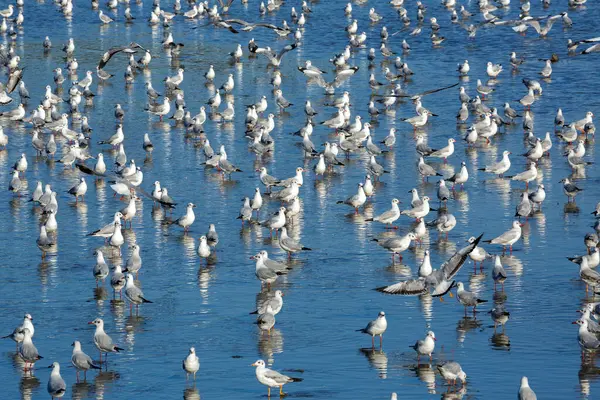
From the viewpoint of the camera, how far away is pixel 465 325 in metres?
25.3

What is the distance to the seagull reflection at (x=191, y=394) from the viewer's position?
2183 centimetres

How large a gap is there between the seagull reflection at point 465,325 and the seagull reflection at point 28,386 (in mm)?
7861

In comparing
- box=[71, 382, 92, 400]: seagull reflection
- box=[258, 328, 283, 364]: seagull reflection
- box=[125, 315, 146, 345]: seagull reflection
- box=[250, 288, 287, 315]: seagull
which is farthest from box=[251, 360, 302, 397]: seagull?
box=[125, 315, 146, 345]: seagull reflection

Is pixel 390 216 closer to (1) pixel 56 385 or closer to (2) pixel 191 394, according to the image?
(2) pixel 191 394

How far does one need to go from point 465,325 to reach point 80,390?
7624 millimetres

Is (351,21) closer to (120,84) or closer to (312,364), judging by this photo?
(120,84)

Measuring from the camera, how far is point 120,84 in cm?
5659

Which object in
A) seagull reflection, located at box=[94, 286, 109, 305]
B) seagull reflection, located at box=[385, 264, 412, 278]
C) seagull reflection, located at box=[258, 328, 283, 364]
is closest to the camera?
seagull reflection, located at box=[258, 328, 283, 364]

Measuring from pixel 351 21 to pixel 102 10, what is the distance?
16.4 m

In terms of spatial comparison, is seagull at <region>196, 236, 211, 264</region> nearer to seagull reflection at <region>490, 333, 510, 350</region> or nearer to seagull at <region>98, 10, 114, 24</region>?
seagull reflection at <region>490, 333, 510, 350</region>

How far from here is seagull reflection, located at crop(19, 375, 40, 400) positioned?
22.2 metres

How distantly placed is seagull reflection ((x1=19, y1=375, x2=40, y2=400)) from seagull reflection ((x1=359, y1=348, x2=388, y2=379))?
592 centimetres

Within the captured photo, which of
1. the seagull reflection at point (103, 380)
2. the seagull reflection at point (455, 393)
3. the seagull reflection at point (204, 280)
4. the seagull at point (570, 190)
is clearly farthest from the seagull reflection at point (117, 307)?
the seagull at point (570, 190)

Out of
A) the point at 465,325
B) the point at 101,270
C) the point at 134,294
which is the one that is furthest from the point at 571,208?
the point at 134,294
